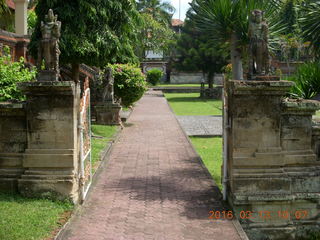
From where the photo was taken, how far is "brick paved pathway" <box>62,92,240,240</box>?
507 centimetres

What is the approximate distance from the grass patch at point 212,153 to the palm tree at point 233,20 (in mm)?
2073

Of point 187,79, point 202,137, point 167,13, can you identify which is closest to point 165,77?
point 187,79

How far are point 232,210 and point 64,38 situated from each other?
7847 mm

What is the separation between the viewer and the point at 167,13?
149 ft

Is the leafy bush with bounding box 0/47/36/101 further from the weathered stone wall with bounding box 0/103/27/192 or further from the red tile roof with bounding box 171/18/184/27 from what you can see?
the red tile roof with bounding box 171/18/184/27

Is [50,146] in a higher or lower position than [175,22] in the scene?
lower

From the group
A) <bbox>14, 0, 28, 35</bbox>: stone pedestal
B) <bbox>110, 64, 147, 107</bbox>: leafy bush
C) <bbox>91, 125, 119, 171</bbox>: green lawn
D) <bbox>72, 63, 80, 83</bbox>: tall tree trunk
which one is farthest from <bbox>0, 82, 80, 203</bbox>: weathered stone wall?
<bbox>14, 0, 28, 35</bbox>: stone pedestal

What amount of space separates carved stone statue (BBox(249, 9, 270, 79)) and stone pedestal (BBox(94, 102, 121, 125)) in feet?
31.9

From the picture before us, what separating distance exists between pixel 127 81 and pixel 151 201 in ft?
32.5

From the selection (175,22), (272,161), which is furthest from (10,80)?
(175,22)

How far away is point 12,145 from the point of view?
622cm

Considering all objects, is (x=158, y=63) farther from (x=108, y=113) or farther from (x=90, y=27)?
(x=90, y=27)

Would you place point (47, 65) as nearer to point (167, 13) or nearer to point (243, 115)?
point (243, 115)

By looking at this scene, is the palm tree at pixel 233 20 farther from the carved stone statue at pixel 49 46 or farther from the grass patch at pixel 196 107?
the grass patch at pixel 196 107
